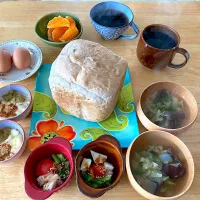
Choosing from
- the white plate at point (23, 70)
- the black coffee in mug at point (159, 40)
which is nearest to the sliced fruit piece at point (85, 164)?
the white plate at point (23, 70)

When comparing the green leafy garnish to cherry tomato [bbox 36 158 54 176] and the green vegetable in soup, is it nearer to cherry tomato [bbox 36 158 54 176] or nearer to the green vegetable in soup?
cherry tomato [bbox 36 158 54 176]

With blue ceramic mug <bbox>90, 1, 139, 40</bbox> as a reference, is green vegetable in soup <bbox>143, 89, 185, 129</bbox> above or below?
below

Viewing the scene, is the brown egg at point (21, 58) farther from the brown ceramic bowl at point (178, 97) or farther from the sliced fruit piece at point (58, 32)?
the brown ceramic bowl at point (178, 97)

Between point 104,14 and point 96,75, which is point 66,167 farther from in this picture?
point 104,14

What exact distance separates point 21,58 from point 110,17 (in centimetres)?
44

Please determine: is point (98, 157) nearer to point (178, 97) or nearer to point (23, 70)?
point (178, 97)

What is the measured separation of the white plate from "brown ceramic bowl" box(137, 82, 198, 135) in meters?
0.46

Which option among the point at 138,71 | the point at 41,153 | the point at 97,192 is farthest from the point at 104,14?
the point at 97,192

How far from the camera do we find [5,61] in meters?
1.06

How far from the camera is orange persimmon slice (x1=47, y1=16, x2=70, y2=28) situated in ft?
3.73

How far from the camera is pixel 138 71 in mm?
1131

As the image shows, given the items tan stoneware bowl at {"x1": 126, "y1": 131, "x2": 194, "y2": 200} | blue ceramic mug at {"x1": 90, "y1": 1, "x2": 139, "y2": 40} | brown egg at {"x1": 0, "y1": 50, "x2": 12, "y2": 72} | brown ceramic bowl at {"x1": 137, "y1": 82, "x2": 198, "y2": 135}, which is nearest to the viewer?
tan stoneware bowl at {"x1": 126, "y1": 131, "x2": 194, "y2": 200}

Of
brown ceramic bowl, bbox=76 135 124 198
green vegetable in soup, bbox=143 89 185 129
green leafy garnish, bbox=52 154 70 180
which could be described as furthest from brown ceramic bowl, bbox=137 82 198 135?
green leafy garnish, bbox=52 154 70 180

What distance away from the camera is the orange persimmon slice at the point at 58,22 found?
1.14 meters
